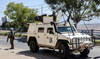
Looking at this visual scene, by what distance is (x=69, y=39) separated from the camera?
1059 centimetres

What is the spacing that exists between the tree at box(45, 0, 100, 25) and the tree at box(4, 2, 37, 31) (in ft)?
37.3

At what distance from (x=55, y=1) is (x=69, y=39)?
16.9 metres

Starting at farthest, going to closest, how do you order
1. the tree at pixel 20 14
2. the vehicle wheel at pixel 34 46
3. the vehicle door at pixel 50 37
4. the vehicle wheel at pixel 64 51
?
the tree at pixel 20 14
the vehicle wheel at pixel 34 46
the vehicle door at pixel 50 37
the vehicle wheel at pixel 64 51

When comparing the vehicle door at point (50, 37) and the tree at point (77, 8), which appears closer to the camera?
the vehicle door at point (50, 37)

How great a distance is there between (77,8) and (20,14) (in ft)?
57.4

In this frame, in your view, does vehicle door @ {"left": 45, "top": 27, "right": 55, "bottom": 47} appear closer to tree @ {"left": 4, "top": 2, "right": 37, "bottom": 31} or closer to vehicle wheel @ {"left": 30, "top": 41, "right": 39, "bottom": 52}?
vehicle wheel @ {"left": 30, "top": 41, "right": 39, "bottom": 52}

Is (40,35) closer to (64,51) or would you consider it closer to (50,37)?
(50,37)

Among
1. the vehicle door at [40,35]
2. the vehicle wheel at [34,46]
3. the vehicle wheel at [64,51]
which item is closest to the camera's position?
the vehicle wheel at [64,51]

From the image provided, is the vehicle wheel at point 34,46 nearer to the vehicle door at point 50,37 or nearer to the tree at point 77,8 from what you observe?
the vehicle door at point 50,37

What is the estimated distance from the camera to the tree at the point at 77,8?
83.5 feet

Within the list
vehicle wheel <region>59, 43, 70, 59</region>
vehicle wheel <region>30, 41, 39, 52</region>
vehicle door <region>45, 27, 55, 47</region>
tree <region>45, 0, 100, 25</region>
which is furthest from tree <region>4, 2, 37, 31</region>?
vehicle wheel <region>59, 43, 70, 59</region>

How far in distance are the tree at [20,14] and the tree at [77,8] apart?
1138cm

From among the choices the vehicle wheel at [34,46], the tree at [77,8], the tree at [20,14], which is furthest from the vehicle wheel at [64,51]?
the tree at [20,14]

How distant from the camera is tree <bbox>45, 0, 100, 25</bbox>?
2544 cm
